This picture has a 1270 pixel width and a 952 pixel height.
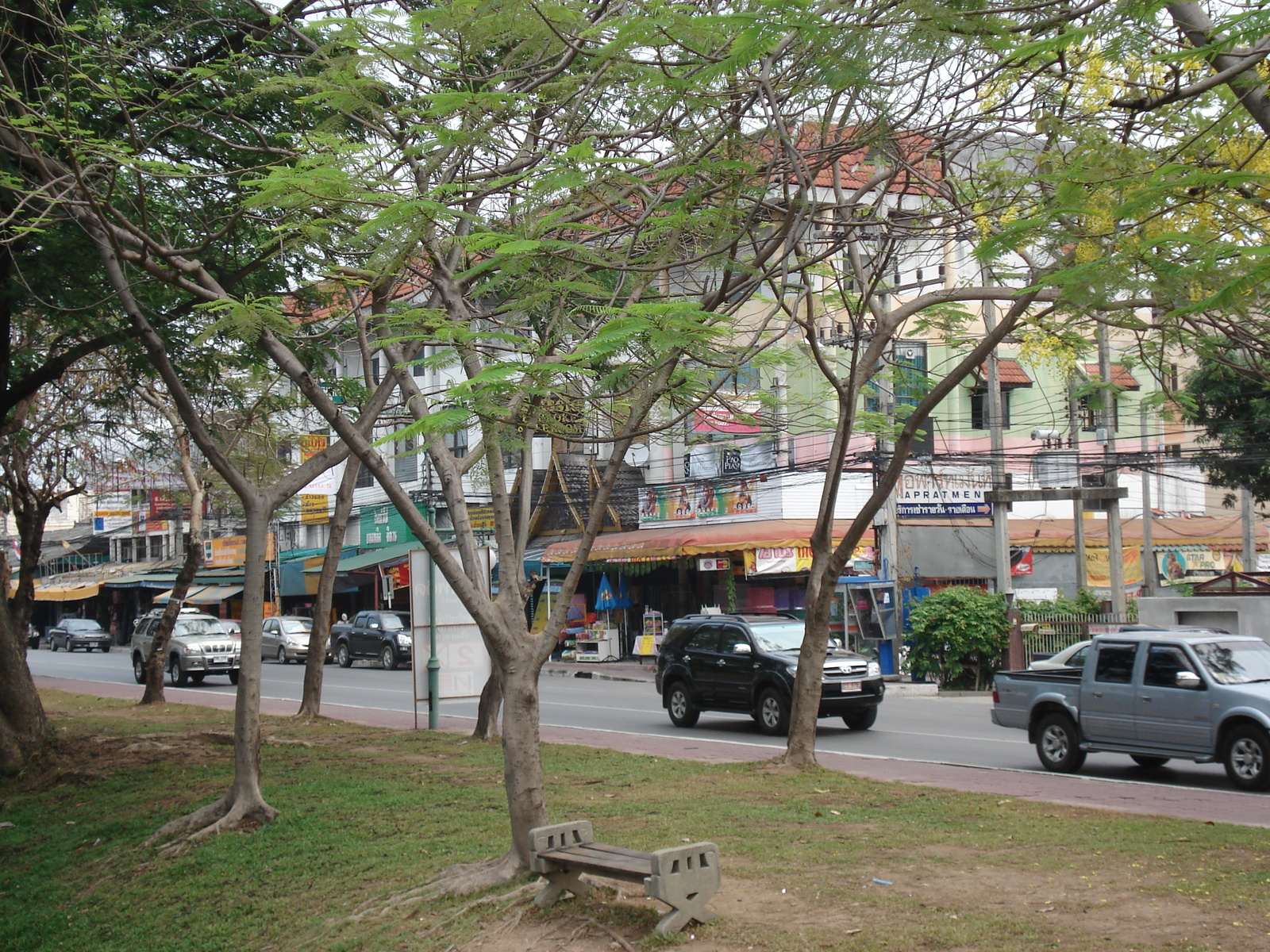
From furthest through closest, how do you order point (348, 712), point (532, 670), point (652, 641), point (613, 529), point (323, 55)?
point (613, 529)
point (652, 641)
point (348, 712)
point (323, 55)
point (532, 670)

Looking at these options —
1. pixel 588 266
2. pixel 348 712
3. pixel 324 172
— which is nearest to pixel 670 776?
pixel 588 266

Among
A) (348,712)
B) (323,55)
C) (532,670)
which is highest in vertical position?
(323,55)

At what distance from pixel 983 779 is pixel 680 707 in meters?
6.95

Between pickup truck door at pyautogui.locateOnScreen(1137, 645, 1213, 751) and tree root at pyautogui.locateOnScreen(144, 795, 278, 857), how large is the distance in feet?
29.5

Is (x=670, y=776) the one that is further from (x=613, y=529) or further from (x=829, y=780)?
(x=613, y=529)

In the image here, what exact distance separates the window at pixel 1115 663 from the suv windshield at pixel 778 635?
5286 millimetres

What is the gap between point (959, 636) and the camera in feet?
77.6

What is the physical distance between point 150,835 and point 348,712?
11.4m

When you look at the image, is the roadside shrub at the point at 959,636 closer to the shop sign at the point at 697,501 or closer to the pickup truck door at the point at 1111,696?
the shop sign at the point at 697,501

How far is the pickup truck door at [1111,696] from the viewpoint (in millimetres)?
12430

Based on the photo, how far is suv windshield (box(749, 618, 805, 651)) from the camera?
17.7 metres

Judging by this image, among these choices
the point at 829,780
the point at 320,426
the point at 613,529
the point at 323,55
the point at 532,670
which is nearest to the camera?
the point at 532,670

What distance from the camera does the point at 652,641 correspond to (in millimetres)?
33500

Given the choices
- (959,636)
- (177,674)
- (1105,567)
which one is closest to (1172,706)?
(959,636)
